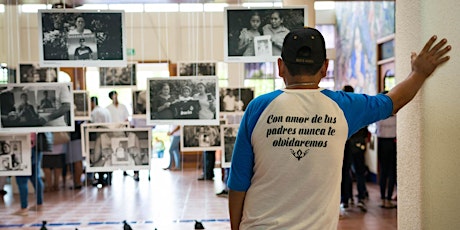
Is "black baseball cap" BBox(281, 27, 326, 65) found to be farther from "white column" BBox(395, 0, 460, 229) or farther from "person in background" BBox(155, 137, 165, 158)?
"person in background" BBox(155, 137, 165, 158)

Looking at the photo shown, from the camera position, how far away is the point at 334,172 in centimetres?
204

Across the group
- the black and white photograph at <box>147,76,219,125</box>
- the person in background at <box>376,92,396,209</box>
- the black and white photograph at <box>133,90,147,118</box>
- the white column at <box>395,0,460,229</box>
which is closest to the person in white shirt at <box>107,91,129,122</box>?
the black and white photograph at <box>133,90,147,118</box>

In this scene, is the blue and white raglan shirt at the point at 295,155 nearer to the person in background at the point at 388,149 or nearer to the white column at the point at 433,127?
the white column at the point at 433,127

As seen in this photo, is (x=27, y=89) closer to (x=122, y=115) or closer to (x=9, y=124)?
(x=9, y=124)

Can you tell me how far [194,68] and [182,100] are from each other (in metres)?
2.30

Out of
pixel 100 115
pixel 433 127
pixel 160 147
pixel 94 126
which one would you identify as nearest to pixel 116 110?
pixel 100 115

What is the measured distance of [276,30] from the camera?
4191 millimetres

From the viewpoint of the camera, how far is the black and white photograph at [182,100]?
4.50 meters

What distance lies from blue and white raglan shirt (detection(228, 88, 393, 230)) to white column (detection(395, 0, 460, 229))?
55 cm

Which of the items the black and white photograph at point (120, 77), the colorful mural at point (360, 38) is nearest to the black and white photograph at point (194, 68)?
the black and white photograph at point (120, 77)

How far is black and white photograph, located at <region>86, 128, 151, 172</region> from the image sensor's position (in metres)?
4.76

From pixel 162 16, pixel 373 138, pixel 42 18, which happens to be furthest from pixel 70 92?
pixel 162 16

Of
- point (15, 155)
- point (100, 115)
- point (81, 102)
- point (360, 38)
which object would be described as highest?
point (360, 38)

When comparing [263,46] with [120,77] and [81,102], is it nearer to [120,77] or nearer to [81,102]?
[120,77]
